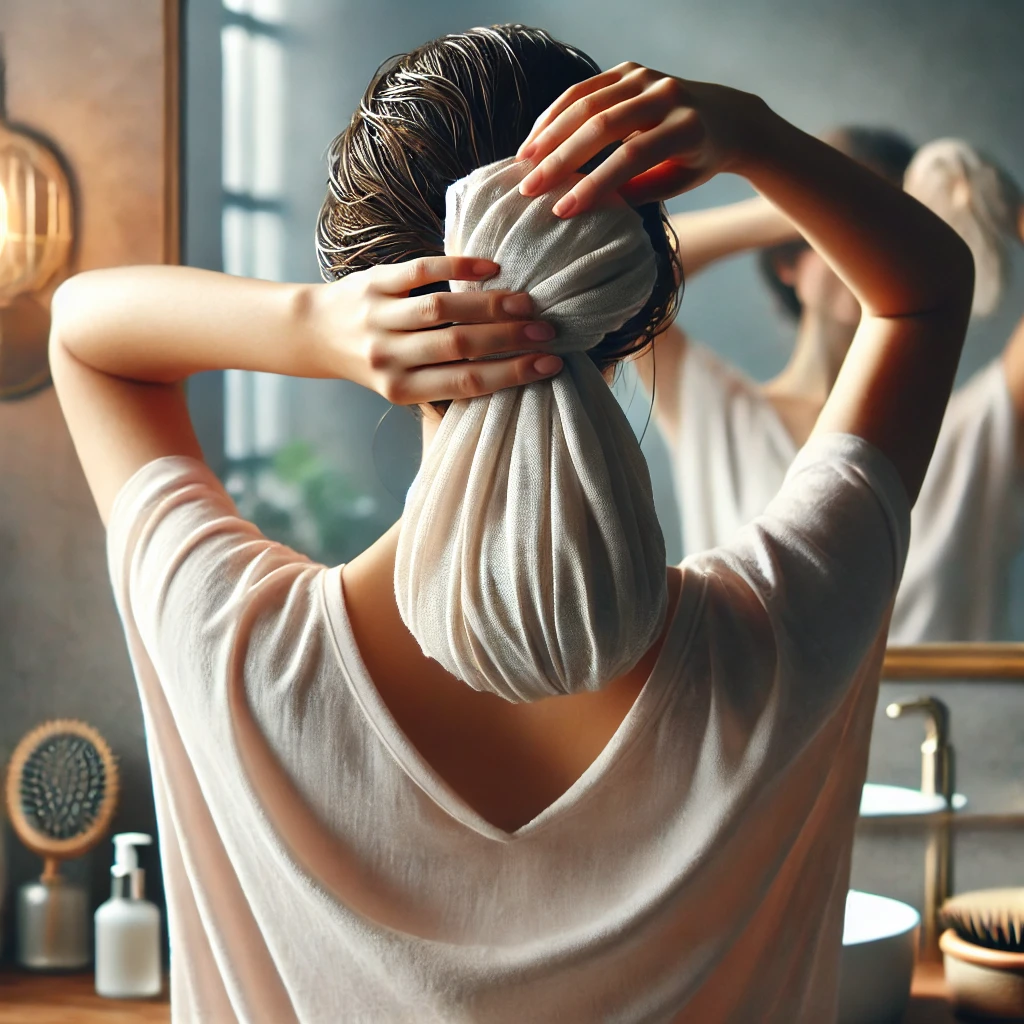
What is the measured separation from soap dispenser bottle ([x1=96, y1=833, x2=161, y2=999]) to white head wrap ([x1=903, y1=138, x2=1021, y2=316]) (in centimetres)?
136

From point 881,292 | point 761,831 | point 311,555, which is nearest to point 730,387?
point 311,555

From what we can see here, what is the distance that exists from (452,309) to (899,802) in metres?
1.25

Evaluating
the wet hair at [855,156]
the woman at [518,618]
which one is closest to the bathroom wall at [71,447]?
the wet hair at [855,156]

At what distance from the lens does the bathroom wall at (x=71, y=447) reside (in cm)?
151

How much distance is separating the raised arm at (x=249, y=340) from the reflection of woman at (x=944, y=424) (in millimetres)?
912

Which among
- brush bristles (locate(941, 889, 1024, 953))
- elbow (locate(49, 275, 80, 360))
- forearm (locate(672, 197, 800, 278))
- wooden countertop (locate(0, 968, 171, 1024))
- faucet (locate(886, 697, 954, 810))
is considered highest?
forearm (locate(672, 197, 800, 278))

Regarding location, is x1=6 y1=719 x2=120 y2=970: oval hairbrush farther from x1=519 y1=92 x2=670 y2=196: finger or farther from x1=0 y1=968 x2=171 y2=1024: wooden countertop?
x1=519 y1=92 x2=670 y2=196: finger

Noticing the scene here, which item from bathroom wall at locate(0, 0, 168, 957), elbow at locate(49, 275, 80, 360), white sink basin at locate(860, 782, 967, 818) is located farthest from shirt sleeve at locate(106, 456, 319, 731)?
white sink basin at locate(860, 782, 967, 818)

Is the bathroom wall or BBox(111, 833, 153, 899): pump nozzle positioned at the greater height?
the bathroom wall

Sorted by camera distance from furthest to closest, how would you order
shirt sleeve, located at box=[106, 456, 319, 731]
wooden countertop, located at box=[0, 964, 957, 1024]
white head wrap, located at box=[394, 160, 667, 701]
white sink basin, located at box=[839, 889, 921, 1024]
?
1. wooden countertop, located at box=[0, 964, 957, 1024]
2. white sink basin, located at box=[839, 889, 921, 1024]
3. shirt sleeve, located at box=[106, 456, 319, 731]
4. white head wrap, located at box=[394, 160, 667, 701]

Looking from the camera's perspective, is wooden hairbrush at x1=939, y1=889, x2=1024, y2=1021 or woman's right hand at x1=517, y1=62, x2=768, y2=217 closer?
woman's right hand at x1=517, y1=62, x2=768, y2=217

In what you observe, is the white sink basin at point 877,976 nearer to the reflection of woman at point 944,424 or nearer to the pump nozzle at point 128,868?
the reflection of woman at point 944,424

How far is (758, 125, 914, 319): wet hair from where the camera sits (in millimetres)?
1429

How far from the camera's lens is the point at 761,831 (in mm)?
565
